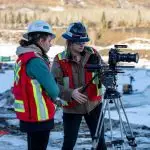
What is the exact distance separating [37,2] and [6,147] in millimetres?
50172

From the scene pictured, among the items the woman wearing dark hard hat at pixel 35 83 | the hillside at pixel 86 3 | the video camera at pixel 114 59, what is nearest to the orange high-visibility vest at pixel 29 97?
the woman wearing dark hard hat at pixel 35 83

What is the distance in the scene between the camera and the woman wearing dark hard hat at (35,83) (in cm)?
372

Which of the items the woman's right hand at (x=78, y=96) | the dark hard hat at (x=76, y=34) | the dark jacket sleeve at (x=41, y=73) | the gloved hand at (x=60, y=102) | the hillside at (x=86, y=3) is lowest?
the hillside at (x=86, y=3)

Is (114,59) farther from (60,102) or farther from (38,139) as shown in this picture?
(38,139)

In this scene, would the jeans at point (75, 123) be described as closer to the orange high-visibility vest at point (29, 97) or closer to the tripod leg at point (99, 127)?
the tripod leg at point (99, 127)

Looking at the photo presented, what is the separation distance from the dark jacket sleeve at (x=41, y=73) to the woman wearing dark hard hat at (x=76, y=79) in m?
0.54

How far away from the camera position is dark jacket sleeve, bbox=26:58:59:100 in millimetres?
3699

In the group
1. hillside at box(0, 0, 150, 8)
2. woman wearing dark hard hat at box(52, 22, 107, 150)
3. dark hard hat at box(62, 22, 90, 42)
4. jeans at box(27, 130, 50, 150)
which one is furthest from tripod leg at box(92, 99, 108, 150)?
Result: hillside at box(0, 0, 150, 8)

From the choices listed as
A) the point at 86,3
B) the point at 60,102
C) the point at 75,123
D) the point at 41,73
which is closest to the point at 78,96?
the point at 60,102

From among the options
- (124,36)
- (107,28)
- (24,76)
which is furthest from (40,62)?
(107,28)

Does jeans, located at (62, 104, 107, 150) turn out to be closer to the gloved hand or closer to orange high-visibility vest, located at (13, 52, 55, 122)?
the gloved hand

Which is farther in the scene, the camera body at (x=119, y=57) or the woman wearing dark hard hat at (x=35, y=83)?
the camera body at (x=119, y=57)

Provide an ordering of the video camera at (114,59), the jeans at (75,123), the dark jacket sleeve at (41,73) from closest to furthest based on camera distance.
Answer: the dark jacket sleeve at (41,73) < the video camera at (114,59) < the jeans at (75,123)

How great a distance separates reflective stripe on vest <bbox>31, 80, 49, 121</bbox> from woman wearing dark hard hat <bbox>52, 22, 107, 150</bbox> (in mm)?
A: 503
